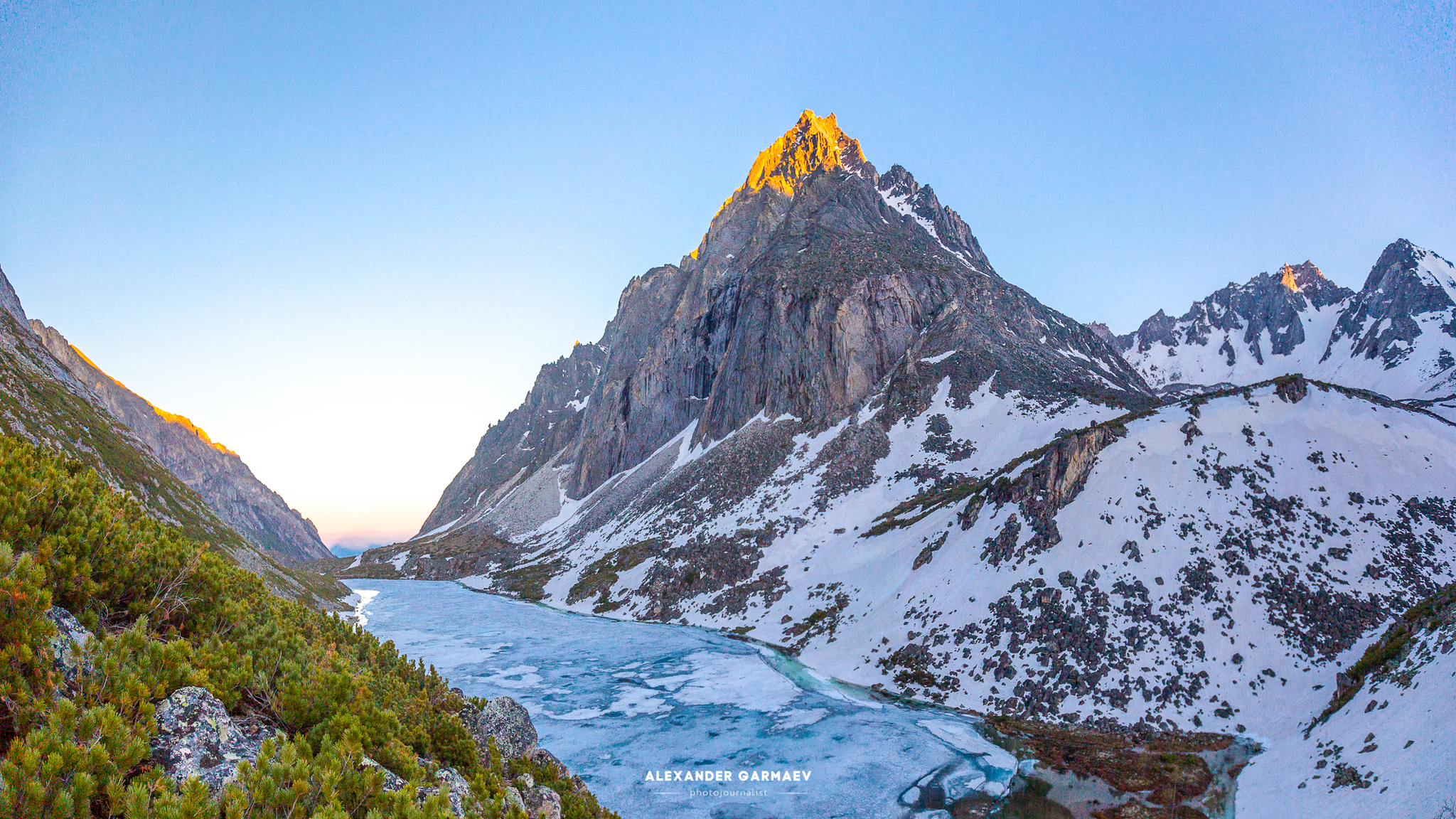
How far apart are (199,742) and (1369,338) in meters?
228

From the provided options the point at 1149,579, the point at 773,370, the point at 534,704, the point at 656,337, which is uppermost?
the point at 656,337

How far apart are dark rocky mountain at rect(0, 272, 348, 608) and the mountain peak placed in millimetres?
153454

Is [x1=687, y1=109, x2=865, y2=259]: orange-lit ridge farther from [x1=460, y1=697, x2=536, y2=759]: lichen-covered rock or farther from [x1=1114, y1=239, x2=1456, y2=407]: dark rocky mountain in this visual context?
[x1=460, y1=697, x2=536, y2=759]: lichen-covered rock

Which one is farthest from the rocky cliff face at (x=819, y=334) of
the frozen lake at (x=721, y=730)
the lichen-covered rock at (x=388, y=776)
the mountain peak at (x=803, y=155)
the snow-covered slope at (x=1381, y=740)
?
the lichen-covered rock at (x=388, y=776)

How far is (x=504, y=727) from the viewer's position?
545 inches

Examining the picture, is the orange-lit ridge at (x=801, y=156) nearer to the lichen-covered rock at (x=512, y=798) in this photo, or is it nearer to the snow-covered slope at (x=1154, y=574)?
the snow-covered slope at (x=1154, y=574)

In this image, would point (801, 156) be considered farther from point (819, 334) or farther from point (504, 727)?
point (504, 727)

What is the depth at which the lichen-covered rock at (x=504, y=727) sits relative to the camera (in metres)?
13.2

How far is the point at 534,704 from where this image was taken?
3497 cm

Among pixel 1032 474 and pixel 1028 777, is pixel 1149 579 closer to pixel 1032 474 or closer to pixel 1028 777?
pixel 1032 474

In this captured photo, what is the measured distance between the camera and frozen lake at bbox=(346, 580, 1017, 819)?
23031mm

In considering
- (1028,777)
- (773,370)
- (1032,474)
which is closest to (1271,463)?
(1032,474)

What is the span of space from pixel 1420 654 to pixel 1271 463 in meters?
22.2

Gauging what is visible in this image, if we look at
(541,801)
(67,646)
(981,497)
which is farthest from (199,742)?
(981,497)
